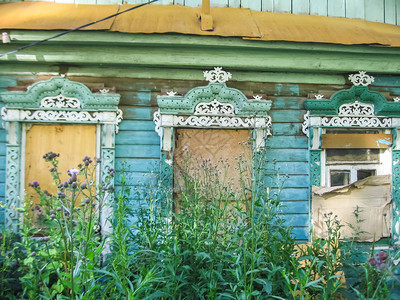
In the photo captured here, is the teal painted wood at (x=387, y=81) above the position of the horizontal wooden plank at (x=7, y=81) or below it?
above

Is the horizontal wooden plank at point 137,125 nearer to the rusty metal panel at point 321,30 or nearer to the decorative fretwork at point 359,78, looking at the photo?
the rusty metal panel at point 321,30

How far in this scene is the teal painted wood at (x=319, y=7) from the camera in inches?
176

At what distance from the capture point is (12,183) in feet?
11.7

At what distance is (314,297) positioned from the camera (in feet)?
8.48

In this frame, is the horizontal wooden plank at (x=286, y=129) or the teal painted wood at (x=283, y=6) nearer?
the horizontal wooden plank at (x=286, y=129)

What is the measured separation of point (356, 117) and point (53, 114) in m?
3.70

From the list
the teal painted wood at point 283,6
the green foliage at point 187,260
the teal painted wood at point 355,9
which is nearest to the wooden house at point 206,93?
the teal painted wood at point 283,6

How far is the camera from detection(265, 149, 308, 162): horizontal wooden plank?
396 cm

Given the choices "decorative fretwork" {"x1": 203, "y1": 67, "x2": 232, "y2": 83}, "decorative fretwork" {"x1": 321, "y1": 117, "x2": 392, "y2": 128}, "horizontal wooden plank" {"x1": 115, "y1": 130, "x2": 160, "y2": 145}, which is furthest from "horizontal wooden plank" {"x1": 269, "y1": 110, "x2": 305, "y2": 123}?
"horizontal wooden plank" {"x1": 115, "y1": 130, "x2": 160, "y2": 145}

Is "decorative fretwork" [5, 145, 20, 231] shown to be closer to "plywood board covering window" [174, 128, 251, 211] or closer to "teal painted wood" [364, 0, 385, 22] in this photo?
"plywood board covering window" [174, 128, 251, 211]

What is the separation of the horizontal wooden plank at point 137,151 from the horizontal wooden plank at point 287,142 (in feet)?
4.53

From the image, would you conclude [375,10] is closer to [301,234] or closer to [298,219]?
[298,219]

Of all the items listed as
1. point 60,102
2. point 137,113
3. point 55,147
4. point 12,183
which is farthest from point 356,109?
point 12,183

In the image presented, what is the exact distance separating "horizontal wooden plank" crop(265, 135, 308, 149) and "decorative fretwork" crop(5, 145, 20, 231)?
2929 millimetres
